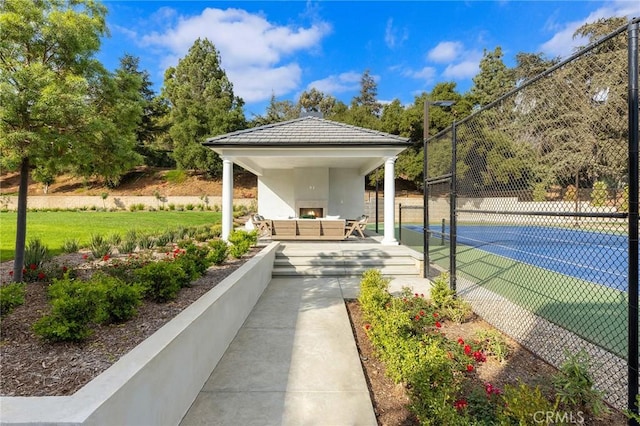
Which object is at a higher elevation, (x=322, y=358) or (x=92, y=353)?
(x=92, y=353)

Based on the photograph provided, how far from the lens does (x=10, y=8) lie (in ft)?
14.0

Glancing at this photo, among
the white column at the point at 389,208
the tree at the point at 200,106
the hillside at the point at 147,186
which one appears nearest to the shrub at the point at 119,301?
the white column at the point at 389,208

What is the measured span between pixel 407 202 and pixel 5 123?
2590 centimetres

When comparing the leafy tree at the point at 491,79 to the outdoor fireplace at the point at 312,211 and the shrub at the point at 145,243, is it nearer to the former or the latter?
the outdoor fireplace at the point at 312,211

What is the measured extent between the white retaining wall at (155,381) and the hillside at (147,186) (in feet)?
95.6

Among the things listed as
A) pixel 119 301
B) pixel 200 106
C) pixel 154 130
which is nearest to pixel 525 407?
pixel 119 301

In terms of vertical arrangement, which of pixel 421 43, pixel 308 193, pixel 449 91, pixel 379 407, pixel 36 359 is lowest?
pixel 379 407

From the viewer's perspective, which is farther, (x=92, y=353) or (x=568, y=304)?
(x=568, y=304)

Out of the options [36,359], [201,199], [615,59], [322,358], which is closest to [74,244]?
[36,359]

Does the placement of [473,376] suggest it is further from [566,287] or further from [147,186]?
[147,186]

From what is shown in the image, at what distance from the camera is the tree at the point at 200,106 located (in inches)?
1275

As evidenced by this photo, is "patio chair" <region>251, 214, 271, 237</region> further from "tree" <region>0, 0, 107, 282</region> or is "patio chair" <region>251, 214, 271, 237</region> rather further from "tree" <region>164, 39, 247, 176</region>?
"tree" <region>164, 39, 247, 176</region>

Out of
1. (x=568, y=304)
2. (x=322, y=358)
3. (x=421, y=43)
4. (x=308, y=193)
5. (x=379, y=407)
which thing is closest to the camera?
(x=379, y=407)

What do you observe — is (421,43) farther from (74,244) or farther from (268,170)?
(74,244)
